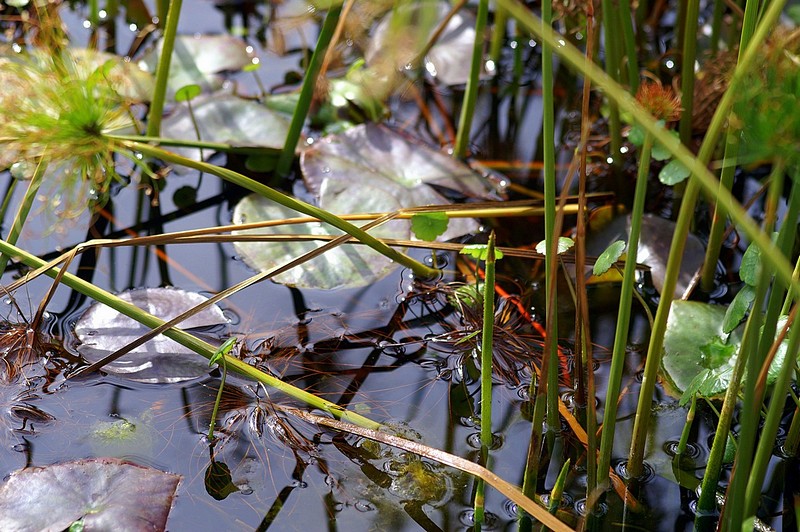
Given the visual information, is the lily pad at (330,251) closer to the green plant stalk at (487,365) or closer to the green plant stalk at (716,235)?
the green plant stalk at (487,365)

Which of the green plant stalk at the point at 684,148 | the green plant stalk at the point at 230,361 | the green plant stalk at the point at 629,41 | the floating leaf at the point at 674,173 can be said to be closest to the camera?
the green plant stalk at the point at 684,148

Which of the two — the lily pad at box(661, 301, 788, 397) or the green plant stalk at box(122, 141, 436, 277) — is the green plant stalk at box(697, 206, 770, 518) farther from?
the green plant stalk at box(122, 141, 436, 277)

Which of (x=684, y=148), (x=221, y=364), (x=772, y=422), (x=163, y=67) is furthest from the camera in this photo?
(x=163, y=67)

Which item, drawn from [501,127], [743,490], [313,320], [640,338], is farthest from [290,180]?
[743,490]

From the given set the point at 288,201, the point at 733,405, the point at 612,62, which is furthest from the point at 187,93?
the point at 733,405

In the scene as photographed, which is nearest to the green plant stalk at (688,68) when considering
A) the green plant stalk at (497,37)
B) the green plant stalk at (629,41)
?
the green plant stalk at (629,41)

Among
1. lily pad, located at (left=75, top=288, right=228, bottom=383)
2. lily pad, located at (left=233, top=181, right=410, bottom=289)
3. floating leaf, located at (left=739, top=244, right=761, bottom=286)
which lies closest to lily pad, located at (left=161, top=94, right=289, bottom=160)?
lily pad, located at (left=233, top=181, right=410, bottom=289)

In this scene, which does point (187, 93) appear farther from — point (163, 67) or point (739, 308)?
point (739, 308)

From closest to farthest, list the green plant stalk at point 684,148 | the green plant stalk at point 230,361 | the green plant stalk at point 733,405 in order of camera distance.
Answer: the green plant stalk at point 684,148 → the green plant stalk at point 733,405 → the green plant stalk at point 230,361
